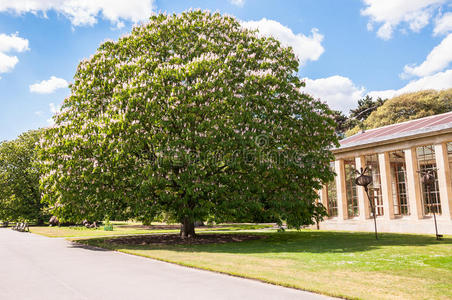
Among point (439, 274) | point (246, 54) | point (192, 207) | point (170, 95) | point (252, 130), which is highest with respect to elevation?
point (246, 54)

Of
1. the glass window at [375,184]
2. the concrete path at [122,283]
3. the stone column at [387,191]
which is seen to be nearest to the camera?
the concrete path at [122,283]

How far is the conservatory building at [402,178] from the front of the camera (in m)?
23.2

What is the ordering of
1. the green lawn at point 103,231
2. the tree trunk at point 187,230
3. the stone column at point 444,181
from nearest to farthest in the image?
1. the tree trunk at point 187,230
2. the stone column at point 444,181
3. the green lawn at point 103,231

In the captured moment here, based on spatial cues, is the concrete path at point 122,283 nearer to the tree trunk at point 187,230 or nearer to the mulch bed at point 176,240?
the mulch bed at point 176,240

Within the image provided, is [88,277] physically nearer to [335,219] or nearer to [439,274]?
[439,274]

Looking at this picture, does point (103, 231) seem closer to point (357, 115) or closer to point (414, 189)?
point (414, 189)

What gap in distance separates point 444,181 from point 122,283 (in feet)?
73.1

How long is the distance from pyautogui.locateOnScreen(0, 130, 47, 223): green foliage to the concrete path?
4495 cm

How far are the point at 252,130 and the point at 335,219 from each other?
17.3m

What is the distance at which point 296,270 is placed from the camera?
10.4 m

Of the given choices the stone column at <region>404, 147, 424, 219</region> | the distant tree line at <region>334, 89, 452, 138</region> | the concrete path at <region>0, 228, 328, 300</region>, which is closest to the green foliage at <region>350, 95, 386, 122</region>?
the distant tree line at <region>334, 89, 452, 138</region>

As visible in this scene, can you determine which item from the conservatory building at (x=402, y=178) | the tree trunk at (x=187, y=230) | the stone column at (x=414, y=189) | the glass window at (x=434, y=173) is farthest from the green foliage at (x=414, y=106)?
the tree trunk at (x=187, y=230)

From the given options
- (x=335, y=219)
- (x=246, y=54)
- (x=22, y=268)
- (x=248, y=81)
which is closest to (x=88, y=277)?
(x=22, y=268)

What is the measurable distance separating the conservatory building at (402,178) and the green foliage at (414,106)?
23943mm
